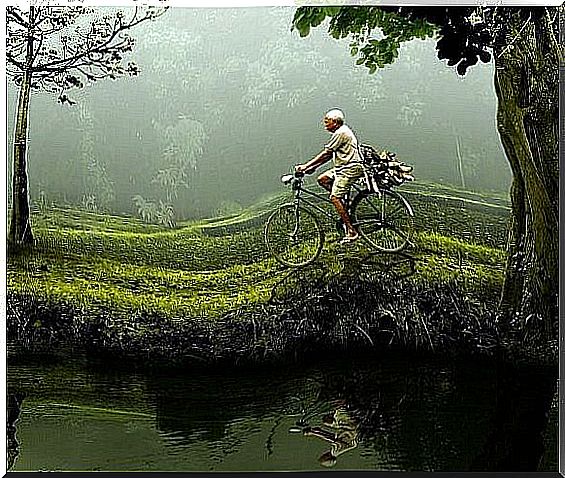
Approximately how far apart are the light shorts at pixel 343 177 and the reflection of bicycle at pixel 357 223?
0.11ft

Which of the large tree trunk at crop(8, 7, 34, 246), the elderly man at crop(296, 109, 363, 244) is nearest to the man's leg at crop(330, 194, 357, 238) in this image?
the elderly man at crop(296, 109, 363, 244)

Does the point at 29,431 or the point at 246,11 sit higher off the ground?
the point at 246,11

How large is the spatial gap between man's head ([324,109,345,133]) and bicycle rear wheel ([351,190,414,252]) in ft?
0.95

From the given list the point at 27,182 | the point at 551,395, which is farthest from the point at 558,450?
the point at 27,182

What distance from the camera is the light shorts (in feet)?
13.1

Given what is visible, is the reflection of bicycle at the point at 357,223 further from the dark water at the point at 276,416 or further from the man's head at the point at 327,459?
the man's head at the point at 327,459

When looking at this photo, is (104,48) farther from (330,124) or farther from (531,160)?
(531,160)

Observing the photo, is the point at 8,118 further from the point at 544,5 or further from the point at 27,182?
the point at 544,5

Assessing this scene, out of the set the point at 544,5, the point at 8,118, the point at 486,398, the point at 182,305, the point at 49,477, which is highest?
the point at 544,5

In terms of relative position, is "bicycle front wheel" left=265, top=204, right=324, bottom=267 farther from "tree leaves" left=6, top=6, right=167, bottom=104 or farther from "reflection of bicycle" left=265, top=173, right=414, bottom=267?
"tree leaves" left=6, top=6, right=167, bottom=104

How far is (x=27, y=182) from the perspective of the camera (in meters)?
3.97

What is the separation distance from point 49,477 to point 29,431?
0.20 m

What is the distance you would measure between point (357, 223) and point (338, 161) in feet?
A: 0.86

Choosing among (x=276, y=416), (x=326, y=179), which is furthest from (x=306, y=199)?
(x=276, y=416)
